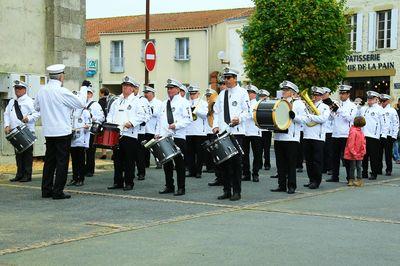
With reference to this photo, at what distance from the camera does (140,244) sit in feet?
25.2

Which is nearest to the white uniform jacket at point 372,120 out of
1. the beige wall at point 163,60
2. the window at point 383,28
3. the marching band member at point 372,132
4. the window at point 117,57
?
the marching band member at point 372,132

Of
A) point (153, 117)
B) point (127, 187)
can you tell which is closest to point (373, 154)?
point (153, 117)

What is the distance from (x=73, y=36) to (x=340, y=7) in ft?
64.3

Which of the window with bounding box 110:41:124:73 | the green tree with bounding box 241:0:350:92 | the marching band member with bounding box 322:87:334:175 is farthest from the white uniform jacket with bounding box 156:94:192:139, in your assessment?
the window with bounding box 110:41:124:73

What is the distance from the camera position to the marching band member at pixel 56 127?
11.3m

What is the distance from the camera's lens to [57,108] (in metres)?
11.4

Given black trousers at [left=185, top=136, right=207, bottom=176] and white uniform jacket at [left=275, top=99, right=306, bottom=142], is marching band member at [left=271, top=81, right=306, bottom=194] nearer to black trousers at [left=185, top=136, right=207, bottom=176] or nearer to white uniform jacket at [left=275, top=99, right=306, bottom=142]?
white uniform jacket at [left=275, top=99, right=306, bottom=142]

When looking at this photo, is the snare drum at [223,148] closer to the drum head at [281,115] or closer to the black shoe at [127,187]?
the drum head at [281,115]

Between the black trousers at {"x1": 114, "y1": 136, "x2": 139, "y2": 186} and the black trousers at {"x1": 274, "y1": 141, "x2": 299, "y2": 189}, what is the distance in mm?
2622

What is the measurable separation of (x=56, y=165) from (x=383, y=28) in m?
28.3

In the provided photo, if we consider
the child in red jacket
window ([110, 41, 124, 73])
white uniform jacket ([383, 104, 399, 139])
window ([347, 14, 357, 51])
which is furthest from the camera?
window ([110, 41, 124, 73])

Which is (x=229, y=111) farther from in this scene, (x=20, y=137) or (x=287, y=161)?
(x=20, y=137)

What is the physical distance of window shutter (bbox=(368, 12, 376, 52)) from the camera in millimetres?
36656

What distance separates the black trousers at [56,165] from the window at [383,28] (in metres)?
27.8
